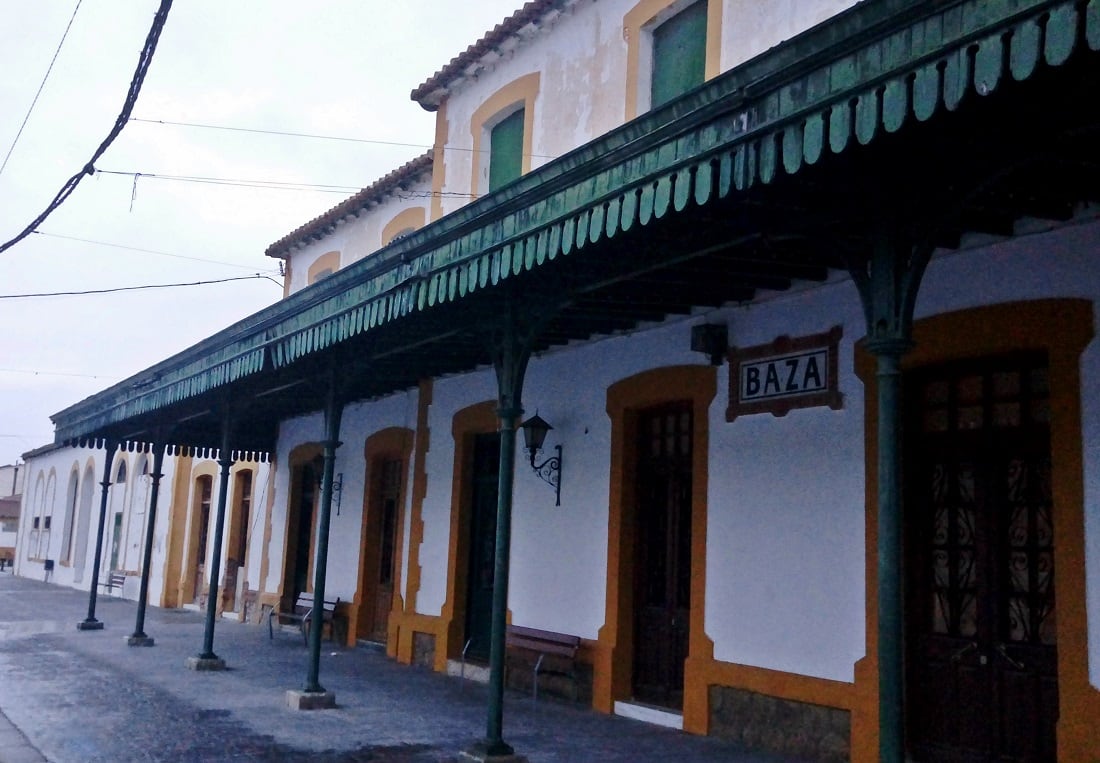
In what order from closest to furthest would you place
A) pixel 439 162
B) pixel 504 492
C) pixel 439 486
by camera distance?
pixel 504 492, pixel 439 486, pixel 439 162

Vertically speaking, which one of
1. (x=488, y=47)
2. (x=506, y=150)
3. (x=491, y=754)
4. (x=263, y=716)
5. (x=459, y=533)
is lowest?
(x=263, y=716)

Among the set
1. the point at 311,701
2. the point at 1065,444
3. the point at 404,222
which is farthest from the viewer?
the point at 404,222

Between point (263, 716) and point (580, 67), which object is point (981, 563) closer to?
point (263, 716)

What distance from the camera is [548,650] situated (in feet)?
29.7

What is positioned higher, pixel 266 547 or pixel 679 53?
pixel 679 53

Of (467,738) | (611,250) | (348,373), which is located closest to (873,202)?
(611,250)

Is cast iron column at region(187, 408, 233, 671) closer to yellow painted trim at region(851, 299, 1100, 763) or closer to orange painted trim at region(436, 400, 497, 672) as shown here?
orange painted trim at region(436, 400, 497, 672)

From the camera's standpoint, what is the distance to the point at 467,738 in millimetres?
7395

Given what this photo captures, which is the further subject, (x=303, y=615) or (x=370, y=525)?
(x=303, y=615)

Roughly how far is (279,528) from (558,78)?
8.27 meters

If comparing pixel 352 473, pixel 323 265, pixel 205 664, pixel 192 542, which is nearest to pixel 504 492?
pixel 205 664

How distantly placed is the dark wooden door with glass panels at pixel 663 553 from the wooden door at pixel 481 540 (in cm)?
247

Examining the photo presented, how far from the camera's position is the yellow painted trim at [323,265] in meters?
16.1

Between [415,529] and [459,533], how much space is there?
0.93m
